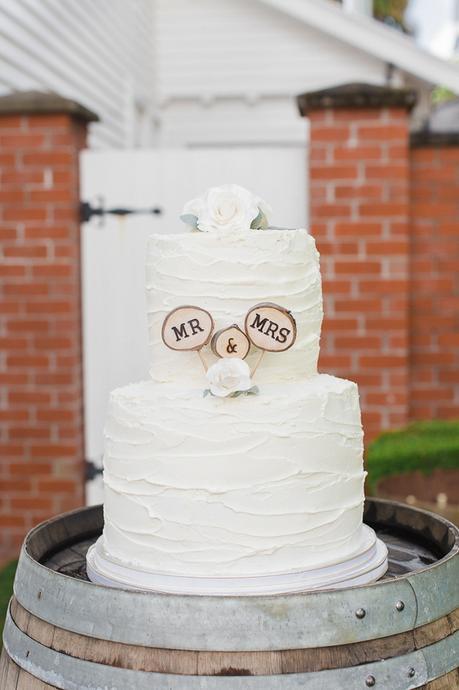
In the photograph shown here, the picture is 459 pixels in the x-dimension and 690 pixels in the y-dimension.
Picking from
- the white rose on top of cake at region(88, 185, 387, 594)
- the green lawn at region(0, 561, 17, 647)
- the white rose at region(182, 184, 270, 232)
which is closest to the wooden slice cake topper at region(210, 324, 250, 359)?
the white rose on top of cake at region(88, 185, 387, 594)

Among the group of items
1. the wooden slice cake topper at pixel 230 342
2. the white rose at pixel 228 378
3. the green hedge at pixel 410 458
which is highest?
the wooden slice cake topper at pixel 230 342

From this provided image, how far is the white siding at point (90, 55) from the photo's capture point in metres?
5.33

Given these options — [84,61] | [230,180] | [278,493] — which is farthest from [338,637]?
[84,61]

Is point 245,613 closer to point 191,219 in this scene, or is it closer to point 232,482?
point 232,482

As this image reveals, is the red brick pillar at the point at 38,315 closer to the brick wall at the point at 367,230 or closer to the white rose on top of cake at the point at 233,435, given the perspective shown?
the brick wall at the point at 367,230

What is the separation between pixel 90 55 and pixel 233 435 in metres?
6.08

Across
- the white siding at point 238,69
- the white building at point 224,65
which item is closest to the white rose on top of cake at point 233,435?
the white building at point 224,65

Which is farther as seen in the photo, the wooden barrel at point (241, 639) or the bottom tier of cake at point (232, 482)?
the bottom tier of cake at point (232, 482)

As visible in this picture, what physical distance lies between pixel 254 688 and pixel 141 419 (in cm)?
53

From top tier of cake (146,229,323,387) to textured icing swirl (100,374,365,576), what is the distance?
70 mm

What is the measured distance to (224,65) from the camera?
8.41m

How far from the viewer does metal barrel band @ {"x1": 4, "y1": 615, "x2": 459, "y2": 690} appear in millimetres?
1296

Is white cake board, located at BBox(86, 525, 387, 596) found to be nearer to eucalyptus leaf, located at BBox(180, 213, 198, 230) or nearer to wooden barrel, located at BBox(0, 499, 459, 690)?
wooden barrel, located at BBox(0, 499, 459, 690)

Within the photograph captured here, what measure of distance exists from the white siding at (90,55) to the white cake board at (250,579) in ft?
13.1
